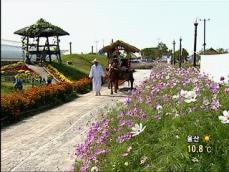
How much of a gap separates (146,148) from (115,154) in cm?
37

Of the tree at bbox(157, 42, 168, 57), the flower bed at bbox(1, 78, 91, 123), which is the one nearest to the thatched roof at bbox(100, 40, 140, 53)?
the flower bed at bbox(1, 78, 91, 123)

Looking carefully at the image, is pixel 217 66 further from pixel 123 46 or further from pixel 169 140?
pixel 169 140

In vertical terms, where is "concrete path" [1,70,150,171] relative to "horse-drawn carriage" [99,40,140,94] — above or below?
below

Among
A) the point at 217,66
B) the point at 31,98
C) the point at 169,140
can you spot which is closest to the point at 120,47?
the point at 217,66

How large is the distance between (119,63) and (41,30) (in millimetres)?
11998

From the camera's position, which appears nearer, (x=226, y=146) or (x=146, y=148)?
(x=226, y=146)

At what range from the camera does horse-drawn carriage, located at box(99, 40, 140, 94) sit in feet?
73.7

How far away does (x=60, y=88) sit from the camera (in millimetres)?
19062

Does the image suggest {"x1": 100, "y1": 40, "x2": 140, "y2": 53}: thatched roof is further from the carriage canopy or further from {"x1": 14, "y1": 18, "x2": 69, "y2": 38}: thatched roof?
{"x1": 14, "y1": 18, "x2": 69, "y2": 38}: thatched roof

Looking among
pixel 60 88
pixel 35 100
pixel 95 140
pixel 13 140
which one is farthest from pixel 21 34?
pixel 95 140

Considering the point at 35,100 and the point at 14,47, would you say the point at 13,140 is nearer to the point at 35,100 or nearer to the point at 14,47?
the point at 35,100

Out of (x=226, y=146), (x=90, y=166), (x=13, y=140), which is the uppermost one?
(x=226, y=146)

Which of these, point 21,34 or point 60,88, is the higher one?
point 21,34

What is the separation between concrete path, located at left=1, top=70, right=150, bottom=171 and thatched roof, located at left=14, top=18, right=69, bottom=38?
20241 mm
